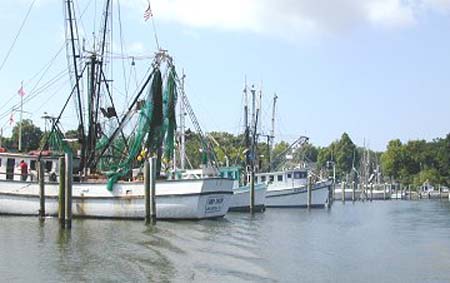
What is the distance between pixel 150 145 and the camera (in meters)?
38.8

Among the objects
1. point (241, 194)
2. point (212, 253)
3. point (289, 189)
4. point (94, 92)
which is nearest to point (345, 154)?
point (289, 189)

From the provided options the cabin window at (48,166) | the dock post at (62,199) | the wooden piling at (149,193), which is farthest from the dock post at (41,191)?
the wooden piling at (149,193)

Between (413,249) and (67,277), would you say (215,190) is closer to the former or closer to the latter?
(413,249)

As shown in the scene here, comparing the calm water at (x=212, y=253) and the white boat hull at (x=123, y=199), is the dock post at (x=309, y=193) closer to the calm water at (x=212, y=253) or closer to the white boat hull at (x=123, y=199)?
the calm water at (x=212, y=253)

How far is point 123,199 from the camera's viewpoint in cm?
3712

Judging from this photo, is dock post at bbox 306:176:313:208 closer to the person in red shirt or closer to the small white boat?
the small white boat

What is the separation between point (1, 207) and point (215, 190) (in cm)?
1128

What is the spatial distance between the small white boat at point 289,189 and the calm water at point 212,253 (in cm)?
2406

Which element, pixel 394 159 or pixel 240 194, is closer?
pixel 240 194

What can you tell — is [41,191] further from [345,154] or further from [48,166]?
[345,154]

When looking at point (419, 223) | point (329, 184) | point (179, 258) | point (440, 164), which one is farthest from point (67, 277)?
point (440, 164)

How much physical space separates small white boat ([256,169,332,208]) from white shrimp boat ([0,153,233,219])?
76.4ft

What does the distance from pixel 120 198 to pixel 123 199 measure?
193 millimetres

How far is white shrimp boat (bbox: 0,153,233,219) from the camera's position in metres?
36.9
